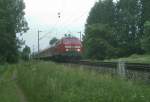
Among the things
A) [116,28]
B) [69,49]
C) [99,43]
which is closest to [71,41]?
[69,49]

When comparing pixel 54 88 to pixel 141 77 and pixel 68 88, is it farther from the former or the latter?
pixel 141 77

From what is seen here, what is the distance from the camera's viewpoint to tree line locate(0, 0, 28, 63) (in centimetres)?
6468

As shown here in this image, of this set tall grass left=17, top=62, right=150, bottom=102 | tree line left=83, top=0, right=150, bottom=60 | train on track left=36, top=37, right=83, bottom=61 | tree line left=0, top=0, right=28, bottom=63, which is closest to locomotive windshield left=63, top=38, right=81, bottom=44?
train on track left=36, top=37, right=83, bottom=61

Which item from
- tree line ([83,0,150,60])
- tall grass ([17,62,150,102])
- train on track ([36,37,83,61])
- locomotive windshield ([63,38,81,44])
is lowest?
tall grass ([17,62,150,102])

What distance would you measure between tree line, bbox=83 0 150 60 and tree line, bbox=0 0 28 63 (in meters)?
14.3

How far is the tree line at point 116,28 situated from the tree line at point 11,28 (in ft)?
47.0

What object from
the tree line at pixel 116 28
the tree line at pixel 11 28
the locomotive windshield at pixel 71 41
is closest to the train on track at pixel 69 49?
the locomotive windshield at pixel 71 41

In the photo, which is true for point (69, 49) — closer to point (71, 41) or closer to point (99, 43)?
point (71, 41)

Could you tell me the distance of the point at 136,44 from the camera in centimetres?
8419

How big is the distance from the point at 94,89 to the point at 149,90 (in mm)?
1984

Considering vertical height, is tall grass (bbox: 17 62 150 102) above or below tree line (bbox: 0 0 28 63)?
below

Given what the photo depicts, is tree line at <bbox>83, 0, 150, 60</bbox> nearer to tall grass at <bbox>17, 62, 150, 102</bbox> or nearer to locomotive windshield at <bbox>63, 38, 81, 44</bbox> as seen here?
locomotive windshield at <bbox>63, 38, 81, 44</bbox>

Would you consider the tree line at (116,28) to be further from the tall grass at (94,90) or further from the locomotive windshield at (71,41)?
the tall grass at (94,90)

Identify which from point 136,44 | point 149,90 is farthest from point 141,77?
point 136,44
